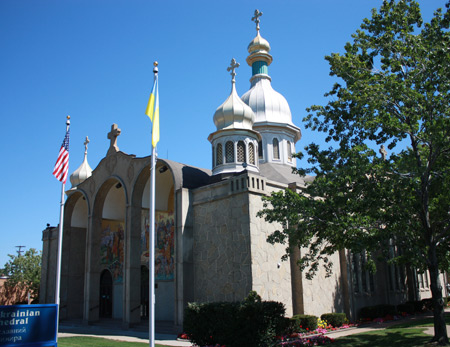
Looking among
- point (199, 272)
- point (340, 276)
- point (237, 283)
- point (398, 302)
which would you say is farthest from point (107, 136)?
point (398, 302)

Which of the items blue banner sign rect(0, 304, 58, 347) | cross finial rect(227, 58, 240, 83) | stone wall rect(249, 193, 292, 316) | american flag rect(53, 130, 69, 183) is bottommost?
blue banner sign rect(0, 304, 58, 347)

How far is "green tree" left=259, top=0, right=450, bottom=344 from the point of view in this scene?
1194 centimetres

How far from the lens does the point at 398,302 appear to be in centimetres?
2562

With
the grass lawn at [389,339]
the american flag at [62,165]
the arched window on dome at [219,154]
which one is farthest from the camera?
the arched window on dome at [219,154]

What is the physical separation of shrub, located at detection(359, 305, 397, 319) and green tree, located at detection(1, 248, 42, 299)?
30859 millimetres

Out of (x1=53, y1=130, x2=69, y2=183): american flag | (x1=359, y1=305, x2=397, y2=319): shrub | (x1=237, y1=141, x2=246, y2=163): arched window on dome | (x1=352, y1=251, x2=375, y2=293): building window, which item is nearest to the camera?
(x1=53, y1=130, x2=69, y2=183): american flag

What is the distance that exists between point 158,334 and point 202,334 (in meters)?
5.93

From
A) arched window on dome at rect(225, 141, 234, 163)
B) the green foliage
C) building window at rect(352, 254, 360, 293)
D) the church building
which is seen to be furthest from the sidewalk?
arched window on dome at rect(225, 141, 234, 163)

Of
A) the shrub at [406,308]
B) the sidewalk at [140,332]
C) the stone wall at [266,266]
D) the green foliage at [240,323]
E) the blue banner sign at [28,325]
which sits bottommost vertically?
the sidewalk at [140,332]

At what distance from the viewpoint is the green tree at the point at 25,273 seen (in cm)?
4027

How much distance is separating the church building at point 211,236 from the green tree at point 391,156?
4.93m

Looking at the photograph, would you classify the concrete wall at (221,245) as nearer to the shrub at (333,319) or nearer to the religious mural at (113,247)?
the shrub at (333,319)

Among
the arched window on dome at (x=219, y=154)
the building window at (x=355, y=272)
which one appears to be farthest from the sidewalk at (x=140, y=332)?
the arched window on dome at (x=219, y=154)

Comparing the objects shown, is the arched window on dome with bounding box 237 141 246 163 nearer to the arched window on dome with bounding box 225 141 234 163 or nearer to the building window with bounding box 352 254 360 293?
the arched window on dome with bounding box 225 141 234 163
